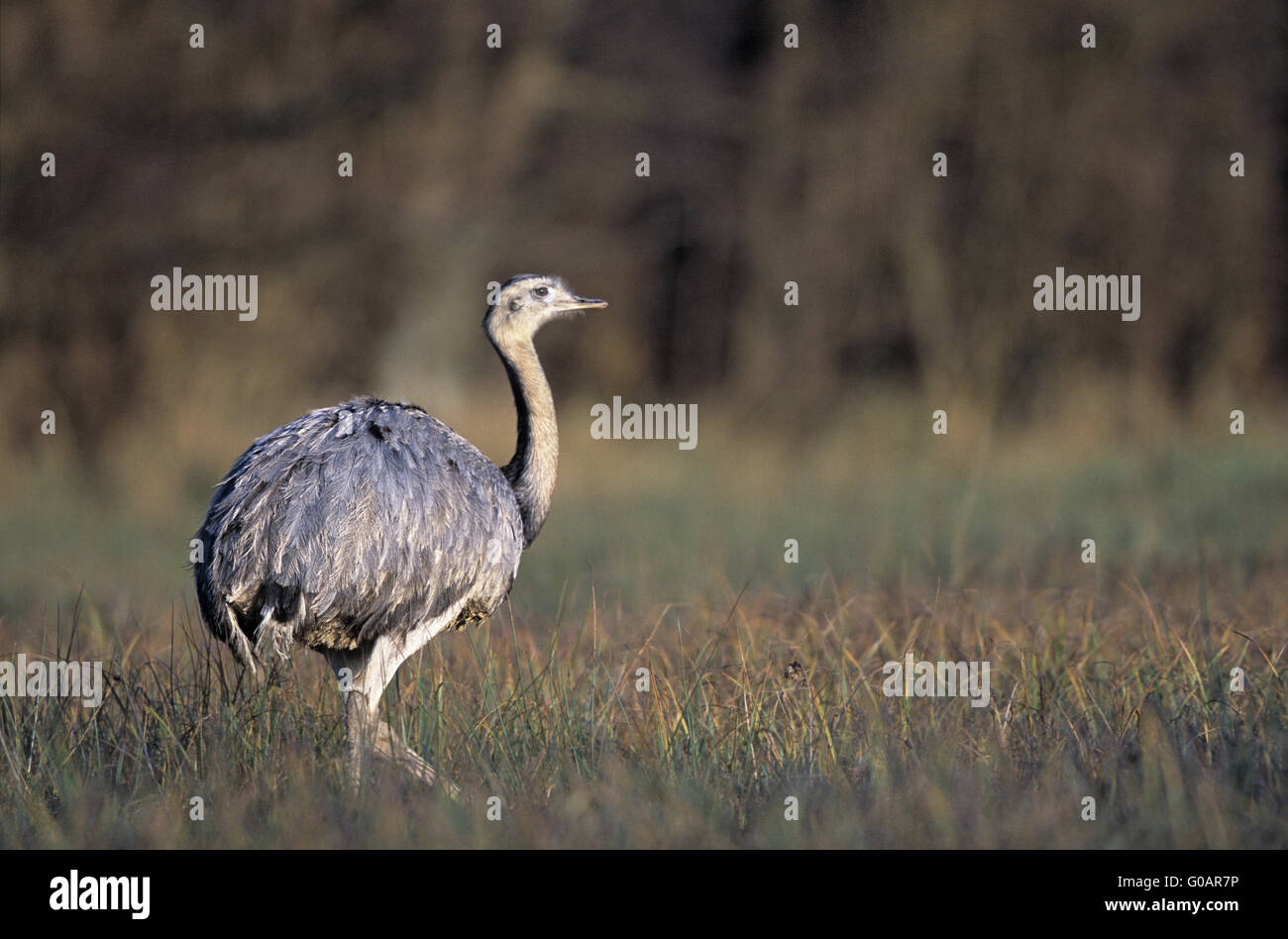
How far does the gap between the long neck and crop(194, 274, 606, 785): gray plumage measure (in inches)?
18.0

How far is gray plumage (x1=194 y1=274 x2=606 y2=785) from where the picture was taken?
5.50 meters

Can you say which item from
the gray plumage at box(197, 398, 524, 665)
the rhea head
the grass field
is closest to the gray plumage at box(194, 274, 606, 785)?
the gray plumage at box(197, 398, 524, 665)

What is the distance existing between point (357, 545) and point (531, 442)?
1.40 m

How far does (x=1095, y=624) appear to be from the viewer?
6664mm

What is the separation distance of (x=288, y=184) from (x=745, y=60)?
6.13 m

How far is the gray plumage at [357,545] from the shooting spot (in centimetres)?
550

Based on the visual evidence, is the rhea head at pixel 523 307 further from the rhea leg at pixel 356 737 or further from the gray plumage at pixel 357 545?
the rhea leg at pixel 356 737

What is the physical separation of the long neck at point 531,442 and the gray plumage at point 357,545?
1.50 feet

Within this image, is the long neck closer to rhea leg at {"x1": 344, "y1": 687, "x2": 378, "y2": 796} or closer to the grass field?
the grass field

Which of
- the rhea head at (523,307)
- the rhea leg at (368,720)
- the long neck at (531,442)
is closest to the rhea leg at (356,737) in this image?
the rhea leg at (368,720)

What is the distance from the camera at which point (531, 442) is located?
22.2ft

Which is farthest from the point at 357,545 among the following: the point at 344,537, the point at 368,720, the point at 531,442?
the point at 531,442

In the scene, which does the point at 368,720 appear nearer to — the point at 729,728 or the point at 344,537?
the point at 344,537

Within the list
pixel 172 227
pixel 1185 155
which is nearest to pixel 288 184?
pixel 172 227
